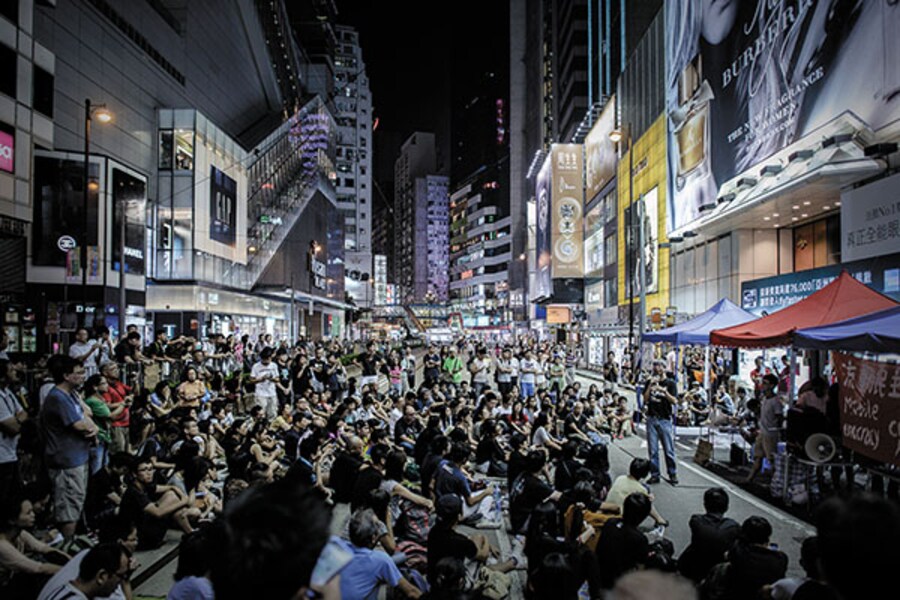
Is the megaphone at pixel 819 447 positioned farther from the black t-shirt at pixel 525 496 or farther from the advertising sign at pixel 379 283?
the advertising sign at pixel 379 283

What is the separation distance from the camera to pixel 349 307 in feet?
268

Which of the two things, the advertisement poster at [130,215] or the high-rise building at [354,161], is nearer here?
the advertisement poster at [130,215]

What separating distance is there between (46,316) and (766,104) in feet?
91.1

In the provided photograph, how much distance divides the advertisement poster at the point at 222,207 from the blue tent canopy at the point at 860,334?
33893 mm

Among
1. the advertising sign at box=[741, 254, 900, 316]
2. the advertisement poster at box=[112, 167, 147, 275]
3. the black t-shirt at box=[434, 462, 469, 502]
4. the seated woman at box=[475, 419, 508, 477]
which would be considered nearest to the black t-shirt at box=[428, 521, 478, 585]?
the black t-shirt at box=[434, 462, 469, 502]

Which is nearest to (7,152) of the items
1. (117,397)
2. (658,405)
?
(117,397)

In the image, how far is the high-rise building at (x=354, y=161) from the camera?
4248 inches

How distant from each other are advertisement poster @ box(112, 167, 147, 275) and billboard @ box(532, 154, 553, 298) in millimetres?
41843

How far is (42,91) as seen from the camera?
68.5 ft

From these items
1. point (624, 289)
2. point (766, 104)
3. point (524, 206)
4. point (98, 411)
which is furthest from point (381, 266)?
point (98, 411)

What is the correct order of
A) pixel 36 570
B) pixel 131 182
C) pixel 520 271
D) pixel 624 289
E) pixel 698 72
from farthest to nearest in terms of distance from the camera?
pixel 520 271, pixel 624 289, pixel 131 182, pixel 698 72, pixel 36 570

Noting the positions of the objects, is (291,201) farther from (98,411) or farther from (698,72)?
(98,411)

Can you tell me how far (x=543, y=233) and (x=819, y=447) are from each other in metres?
62.2

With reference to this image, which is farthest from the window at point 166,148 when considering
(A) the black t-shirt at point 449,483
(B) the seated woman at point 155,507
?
(A) the black t-shirt at point 449,483
